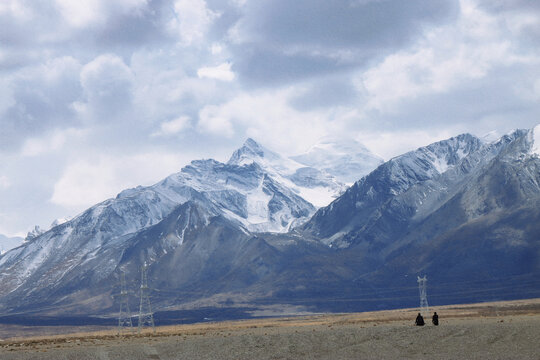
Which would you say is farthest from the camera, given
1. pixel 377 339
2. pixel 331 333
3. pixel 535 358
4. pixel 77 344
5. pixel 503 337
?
pixel 77 344

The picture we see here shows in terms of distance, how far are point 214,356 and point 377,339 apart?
79.4ft

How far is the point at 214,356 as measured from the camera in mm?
101000

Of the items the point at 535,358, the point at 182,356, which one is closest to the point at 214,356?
the point at 182,356

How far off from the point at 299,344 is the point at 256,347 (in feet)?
20.6

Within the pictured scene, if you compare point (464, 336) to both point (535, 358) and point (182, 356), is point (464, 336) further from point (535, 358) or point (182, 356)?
point (182, 356)

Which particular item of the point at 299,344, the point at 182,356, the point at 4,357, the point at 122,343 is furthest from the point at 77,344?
the point at 299,344

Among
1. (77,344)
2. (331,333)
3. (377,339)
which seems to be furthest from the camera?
(77,344)

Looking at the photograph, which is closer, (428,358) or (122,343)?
(428,358)

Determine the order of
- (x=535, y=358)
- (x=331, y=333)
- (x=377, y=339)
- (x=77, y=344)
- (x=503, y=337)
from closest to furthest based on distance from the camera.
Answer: (x=535, y=358)
(x=503, y=337)
(x=377, y=339)
(x=331, y=333)
(x=77, y=344)

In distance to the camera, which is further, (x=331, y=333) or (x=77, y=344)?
(x=77, y=344)

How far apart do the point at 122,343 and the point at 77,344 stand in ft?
25.5

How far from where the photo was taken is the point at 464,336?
102 m

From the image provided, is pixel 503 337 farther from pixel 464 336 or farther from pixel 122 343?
pixel 122 343

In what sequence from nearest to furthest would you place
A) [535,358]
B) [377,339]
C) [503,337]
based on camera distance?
[535,358]
[503,337]
[377,339]
